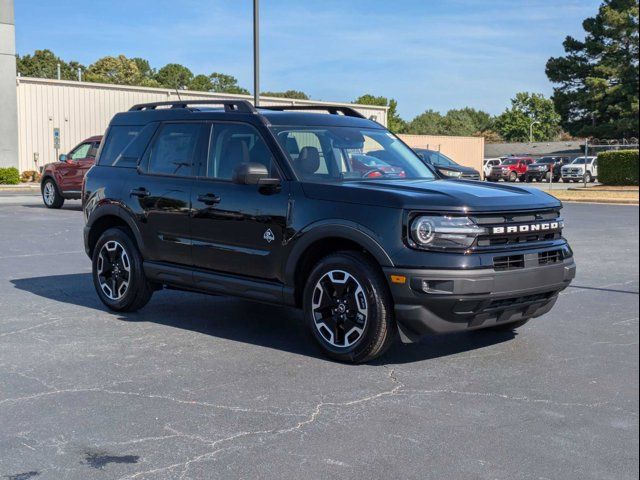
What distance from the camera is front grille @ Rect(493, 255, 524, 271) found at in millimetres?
5684

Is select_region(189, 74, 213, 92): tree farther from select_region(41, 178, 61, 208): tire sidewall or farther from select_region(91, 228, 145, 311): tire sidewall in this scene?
select_region(91, 228, 145, 311): tire sidewall

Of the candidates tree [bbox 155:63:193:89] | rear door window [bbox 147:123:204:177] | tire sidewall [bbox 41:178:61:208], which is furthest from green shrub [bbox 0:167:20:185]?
tree [bbox 155:63:193:89]

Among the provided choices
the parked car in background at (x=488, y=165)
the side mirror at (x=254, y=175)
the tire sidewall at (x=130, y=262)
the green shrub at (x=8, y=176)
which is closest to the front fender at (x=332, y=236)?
the side mirror at (x=254, y=175)

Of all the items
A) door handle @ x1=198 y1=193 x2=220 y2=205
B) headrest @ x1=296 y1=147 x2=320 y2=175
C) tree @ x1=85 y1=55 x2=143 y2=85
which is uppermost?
tree @ x1=85 y1=55 x2=143 y2=85

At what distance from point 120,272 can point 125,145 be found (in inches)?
51.0

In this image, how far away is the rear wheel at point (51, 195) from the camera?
22781 mm

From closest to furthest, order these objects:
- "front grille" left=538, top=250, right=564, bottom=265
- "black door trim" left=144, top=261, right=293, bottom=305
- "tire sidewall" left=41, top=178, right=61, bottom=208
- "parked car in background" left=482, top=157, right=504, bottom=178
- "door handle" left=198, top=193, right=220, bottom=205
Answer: "front grille" left=538, top=250, right=564, bottom=265 → "black door trim" left=144, top=261, right=293, bottom=305 → "door handle" left=198, top=193, right=220, bottom=205 → "tire sidewall" left=41, top=178, right=61, bottom=208 → "parked car in background" left=482, top=157, right=504, bottom=178

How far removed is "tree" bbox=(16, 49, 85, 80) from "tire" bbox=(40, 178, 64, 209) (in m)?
80.5

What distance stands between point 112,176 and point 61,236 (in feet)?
25.7

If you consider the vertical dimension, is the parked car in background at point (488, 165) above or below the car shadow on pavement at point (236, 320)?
above

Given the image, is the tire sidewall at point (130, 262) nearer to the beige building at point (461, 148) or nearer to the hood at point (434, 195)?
the hood at point (434, 195)

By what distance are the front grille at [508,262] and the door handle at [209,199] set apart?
250 centimetres

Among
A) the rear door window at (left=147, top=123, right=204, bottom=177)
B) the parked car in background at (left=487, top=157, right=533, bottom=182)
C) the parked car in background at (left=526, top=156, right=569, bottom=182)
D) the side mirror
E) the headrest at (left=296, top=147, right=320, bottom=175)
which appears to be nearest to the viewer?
the side mirror

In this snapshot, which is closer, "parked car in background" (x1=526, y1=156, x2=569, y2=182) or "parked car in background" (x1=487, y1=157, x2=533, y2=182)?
"parked car in background" (x1=526, y1=156, x2=569, y2=182)
